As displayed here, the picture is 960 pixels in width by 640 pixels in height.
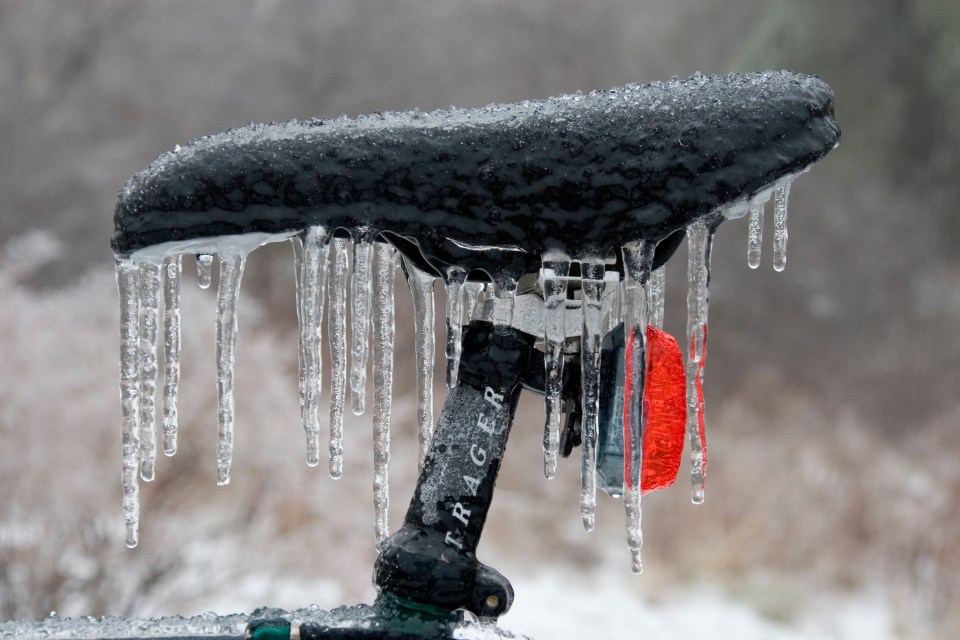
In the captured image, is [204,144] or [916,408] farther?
[916,408]

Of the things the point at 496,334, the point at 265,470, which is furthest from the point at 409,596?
→ the point at 265,470

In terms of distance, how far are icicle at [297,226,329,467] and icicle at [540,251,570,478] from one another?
10.5 inches

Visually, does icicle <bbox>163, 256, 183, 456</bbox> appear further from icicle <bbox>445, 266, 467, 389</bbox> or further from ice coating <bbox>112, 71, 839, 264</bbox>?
icicle <bbox>445, 266, 467, 389</bbox>

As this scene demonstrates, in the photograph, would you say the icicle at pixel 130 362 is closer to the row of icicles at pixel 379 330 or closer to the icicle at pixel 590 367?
the row of icicles at pixel 379 330

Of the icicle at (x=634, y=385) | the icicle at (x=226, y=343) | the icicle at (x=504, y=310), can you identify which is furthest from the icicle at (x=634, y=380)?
the icicle at (x=226, y=343)

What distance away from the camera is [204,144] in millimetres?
1166

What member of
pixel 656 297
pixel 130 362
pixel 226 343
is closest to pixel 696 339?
pixel 656 297

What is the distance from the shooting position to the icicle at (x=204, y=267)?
1261 mm

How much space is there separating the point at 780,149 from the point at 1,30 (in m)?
9.00

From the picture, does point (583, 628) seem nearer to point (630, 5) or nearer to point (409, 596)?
point (409, 596)

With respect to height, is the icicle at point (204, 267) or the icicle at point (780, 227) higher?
the icicle at point (780, 227)

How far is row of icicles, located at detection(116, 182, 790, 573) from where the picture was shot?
1.19 metres

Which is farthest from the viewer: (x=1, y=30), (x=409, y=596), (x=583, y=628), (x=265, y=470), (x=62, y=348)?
(x=1, y=30)

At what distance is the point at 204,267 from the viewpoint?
1365 mm
